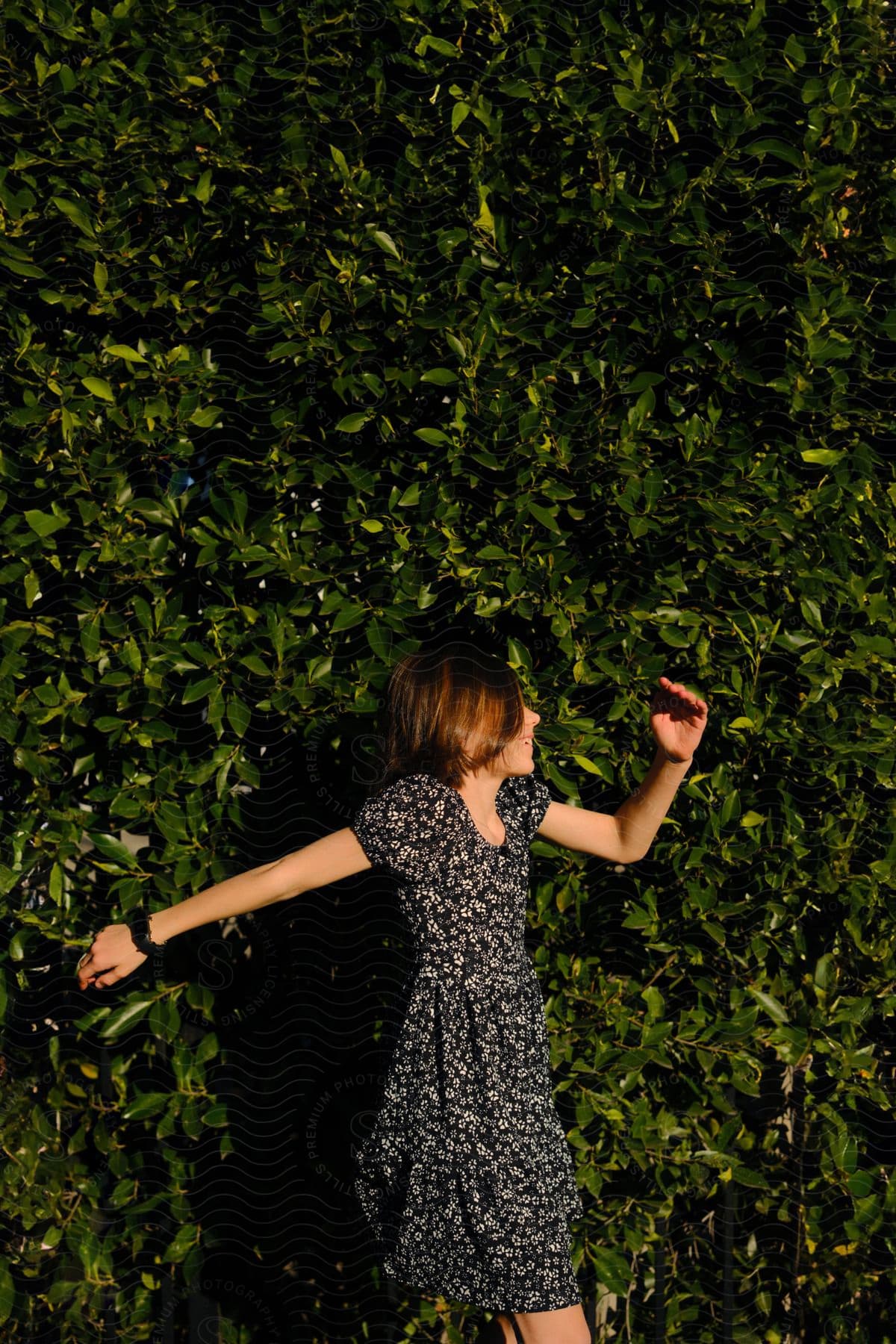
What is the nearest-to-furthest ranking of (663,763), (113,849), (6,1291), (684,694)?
(684,694), (663,763), (113,849), (6,1291)

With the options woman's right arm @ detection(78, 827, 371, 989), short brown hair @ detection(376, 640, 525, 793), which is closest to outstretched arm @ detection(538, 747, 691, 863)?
short brown hair @ detection(376, 640, 525, 793)

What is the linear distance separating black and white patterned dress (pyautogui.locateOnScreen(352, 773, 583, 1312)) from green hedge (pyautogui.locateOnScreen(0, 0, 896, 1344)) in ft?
1.12

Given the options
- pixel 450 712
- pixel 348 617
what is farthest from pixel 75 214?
pixel 450 712

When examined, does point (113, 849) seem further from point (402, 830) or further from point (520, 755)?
point (520, 755)

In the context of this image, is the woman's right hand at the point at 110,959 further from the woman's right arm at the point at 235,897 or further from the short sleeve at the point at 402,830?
the short sleeve at the point at 402,830

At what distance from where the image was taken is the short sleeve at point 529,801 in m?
2.87

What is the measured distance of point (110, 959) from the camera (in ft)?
8.79

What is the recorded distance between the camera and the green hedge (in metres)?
3.00

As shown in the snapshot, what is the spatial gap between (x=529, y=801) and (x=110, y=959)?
899mm

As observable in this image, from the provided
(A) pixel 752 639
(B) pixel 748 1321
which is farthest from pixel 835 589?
(B) pixel 748 1321

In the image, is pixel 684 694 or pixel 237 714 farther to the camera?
pixel 237 714

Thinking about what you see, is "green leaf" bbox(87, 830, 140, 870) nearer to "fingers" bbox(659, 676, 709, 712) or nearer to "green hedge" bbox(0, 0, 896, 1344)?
"green hedge" bbox(0, 0, 896, 1344)

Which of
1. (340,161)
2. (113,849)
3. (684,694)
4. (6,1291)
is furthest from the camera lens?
(6,1291)

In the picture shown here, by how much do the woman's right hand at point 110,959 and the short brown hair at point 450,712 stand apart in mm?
629
